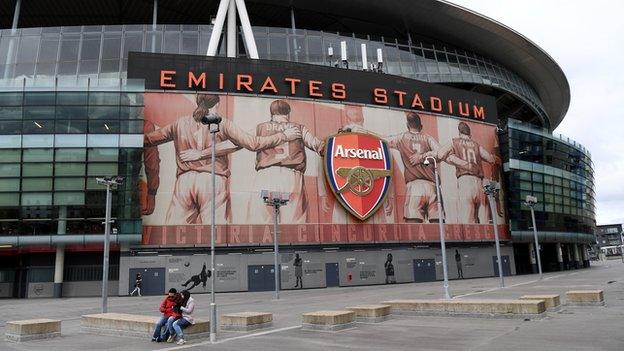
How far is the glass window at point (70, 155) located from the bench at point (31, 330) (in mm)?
26561

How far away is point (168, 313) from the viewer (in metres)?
16.3

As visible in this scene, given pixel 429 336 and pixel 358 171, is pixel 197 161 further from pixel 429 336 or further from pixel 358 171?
pixel 429 336

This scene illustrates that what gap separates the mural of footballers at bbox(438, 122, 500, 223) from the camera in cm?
5609

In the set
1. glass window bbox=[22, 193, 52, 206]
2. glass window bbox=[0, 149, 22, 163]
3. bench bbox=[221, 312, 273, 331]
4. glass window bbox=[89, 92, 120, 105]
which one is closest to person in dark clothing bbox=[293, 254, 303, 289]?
glass window bbox=[89, 92, 120, 105]

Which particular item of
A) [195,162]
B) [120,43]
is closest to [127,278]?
[195,162]

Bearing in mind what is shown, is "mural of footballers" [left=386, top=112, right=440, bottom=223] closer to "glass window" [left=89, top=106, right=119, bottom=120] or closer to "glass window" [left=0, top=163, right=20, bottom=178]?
"glass window" [left=89, top=106, right=119, bottom=120]

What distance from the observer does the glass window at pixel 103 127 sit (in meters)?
42.9

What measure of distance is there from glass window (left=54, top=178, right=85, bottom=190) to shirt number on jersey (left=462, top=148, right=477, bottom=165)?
1578 inches

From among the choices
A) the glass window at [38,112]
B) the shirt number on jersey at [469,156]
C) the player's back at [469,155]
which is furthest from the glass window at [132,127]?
the shirt number on jersey at [469,156]

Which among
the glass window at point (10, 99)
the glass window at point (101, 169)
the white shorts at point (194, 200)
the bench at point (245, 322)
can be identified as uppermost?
the glass window at point (10, 99)

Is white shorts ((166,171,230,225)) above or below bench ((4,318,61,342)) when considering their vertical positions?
above

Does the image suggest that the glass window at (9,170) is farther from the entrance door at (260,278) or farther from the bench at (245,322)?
the bench at (245,322)

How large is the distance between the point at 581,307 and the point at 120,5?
2266 inches

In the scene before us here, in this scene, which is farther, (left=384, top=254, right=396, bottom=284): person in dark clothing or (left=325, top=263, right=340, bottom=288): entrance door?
(left=384, top=254, right=396, bottom=284): person in dark clothing
